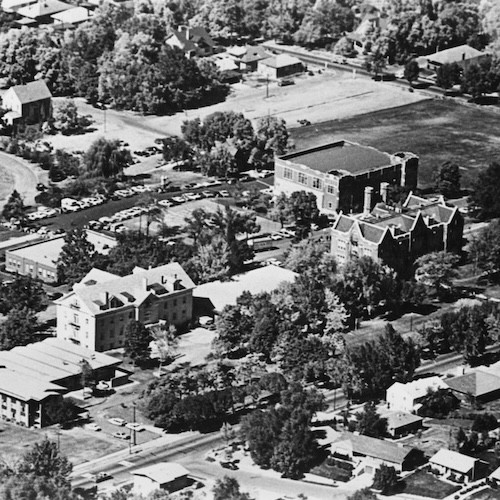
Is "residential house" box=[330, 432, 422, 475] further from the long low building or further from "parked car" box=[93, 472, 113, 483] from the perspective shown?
the long low building

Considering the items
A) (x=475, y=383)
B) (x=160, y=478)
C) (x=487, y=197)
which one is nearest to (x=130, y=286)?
(x=475, y=383)

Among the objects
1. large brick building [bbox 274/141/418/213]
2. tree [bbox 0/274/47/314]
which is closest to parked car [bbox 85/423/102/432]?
tree [bbox 0/274/47/314]

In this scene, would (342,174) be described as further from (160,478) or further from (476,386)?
(160,478)

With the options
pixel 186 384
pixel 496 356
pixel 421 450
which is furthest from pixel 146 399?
pixel 496 356

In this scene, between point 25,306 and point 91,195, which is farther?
point 91,195

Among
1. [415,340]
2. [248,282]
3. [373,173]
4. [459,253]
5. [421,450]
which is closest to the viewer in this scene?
[421,450]

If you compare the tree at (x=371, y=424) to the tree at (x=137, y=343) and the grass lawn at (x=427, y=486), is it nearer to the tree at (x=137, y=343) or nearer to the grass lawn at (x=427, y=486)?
the grass lawn at (x=427, y=486)

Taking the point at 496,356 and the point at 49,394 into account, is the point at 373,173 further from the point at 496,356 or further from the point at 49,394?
the point at 49,394
